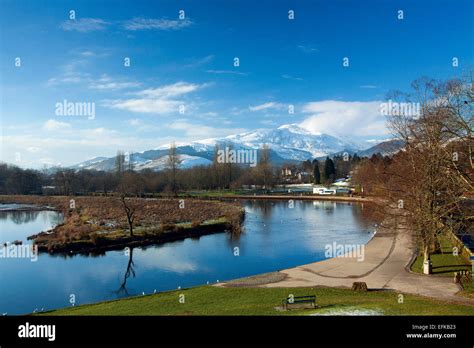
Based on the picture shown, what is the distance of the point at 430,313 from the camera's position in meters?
11.3

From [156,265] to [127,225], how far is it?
44.4 ft

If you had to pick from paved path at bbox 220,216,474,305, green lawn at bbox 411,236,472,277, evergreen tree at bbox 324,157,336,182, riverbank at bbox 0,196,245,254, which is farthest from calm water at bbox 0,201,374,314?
evergreen tree at bbox 324,157,336,182

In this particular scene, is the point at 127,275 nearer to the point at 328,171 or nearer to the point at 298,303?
the point at 298,303

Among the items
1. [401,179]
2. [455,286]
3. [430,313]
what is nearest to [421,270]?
[455,286]

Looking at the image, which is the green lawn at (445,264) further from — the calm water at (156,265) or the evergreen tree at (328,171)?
the evergreen tree at (328,171)

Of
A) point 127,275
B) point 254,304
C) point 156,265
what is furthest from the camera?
point 156,265

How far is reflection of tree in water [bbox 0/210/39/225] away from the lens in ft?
145

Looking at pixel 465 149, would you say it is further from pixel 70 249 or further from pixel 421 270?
pixel 70 249

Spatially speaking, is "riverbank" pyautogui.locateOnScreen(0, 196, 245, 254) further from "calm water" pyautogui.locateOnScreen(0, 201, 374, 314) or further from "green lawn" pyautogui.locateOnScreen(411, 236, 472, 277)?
"green lawn" pyautogui.locateOnScreen(411, 236, 472, 277)

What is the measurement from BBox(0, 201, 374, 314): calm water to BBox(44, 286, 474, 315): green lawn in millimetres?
3075

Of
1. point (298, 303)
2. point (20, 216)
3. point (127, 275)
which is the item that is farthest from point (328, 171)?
point (298, 303)

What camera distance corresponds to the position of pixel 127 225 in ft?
118

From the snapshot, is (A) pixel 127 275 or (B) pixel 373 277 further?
(A) pixel 127 275
